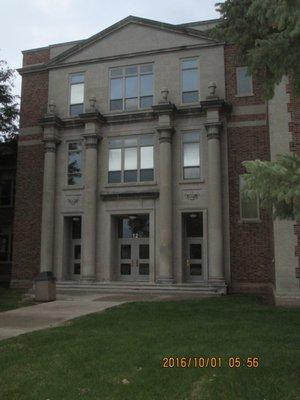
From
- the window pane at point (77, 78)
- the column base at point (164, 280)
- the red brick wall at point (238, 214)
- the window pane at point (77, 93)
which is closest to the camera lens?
the red brick wall at point (238, 214)

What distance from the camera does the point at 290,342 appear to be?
8625mm

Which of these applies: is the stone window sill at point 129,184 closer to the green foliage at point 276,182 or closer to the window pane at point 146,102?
the window pane at point 146,102

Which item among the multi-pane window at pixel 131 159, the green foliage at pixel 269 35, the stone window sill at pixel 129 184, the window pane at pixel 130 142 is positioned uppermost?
the window pane at pixel 130 142

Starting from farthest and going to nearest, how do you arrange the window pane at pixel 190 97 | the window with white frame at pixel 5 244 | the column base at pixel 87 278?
the window with white frame at pixel 5 244 < the window pane at pixel 190 97 < the column base at pixel 87 278

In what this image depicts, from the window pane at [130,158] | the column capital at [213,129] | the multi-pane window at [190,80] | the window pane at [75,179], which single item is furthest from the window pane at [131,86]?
the window pane at [75,179]

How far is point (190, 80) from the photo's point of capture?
77.1 ft

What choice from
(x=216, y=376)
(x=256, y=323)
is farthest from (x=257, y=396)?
(x=256, y=323)

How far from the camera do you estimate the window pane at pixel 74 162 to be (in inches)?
966

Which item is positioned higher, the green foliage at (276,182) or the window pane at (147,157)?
the window pane at (147,157)

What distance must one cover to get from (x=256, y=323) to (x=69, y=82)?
711 inches

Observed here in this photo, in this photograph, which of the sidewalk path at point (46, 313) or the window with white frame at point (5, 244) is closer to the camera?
the sidewalk path at point (46, 313)

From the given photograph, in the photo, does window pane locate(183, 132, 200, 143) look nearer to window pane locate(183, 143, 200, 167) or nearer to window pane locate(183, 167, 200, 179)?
window pane locate(183, 143, 200, 167)

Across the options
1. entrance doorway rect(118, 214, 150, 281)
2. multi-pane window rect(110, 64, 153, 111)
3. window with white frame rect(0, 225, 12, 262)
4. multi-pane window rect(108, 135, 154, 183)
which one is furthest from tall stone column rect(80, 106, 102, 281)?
window with white frame rect(0, 225, 12, 262)

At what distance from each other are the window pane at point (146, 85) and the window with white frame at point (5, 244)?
43.5 feet
